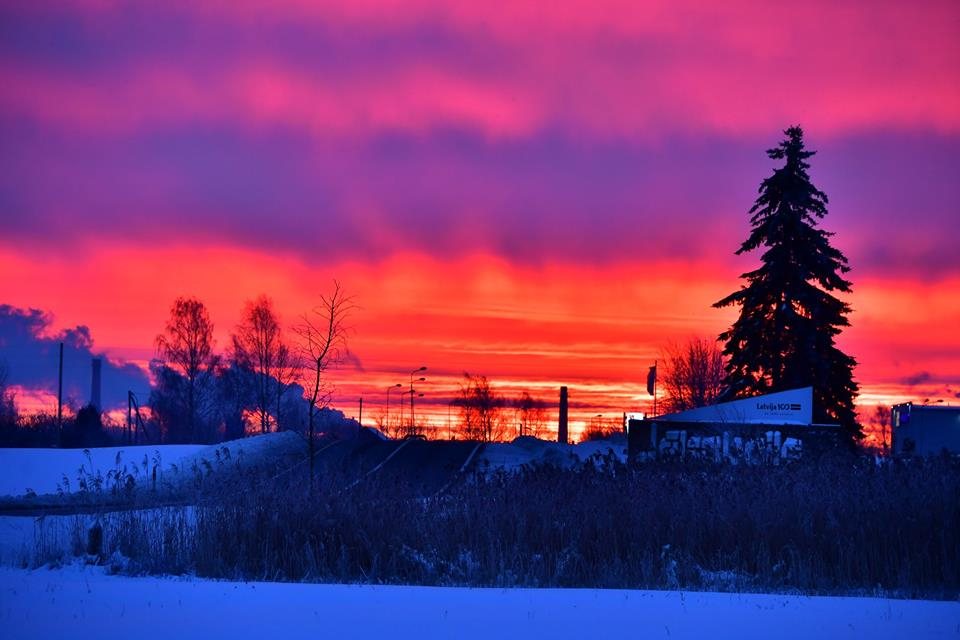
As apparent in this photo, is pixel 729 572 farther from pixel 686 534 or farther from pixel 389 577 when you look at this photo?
pixel 389 577

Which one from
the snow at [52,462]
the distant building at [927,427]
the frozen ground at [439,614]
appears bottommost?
the snow at [52,462]

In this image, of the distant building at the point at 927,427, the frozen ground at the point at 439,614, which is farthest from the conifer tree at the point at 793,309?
the frozen ground at the point at 439,614

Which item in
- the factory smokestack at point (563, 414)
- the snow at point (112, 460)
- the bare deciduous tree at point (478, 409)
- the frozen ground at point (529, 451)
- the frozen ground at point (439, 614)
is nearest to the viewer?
the frozen ground at point (439, 614)

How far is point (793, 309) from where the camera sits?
44812 millimetres

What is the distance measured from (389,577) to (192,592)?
388cm

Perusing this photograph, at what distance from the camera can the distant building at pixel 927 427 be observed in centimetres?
5038

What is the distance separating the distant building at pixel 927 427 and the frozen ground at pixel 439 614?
4338 centimetres

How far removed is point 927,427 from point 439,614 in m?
46.6

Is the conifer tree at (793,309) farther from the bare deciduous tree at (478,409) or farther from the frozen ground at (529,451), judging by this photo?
the bare deciduous tree at (478,409)

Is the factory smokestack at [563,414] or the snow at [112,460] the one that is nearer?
the snow at [112,460]

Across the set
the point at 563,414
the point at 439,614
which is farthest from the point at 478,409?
the point at 439,614

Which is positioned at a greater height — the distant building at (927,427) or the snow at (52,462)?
the distant building at (927,427)

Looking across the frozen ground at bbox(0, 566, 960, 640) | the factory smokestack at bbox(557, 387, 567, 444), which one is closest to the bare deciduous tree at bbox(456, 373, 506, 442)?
the factory smokestack at bbox(557, 387, 567, 444)

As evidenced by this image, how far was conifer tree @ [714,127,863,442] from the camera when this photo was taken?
44.4 meters
